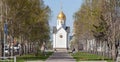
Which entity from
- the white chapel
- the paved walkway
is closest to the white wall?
the white chapel

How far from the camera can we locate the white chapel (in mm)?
172500

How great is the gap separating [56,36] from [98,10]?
12154cm

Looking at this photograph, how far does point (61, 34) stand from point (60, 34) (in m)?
0.42

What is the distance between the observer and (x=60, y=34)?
178375 millimetres

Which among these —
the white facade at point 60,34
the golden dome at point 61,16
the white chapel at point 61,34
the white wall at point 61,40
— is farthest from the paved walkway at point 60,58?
the golden dome at point 61,16

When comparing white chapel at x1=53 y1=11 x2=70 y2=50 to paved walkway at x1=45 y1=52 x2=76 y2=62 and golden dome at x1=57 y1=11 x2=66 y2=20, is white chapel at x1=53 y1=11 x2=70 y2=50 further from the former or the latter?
paved walkway at x1=45 y1=52 x2=76 y2=62

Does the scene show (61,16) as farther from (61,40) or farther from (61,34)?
(61,40)

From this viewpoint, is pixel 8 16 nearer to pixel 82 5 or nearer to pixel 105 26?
pixel 105 26

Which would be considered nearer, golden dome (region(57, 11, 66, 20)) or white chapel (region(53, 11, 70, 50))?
white chapel (region(53, 11, 70, 50))

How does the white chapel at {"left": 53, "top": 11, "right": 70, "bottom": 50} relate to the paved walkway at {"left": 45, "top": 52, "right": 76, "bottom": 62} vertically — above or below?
above

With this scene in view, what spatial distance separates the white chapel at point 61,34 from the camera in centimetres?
17250

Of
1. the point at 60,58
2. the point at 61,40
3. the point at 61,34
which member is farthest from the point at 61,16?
the point at 60,58

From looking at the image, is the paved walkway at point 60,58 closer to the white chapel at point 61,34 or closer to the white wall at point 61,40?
the white chapel at point 61,34

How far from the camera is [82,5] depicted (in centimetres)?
8100
